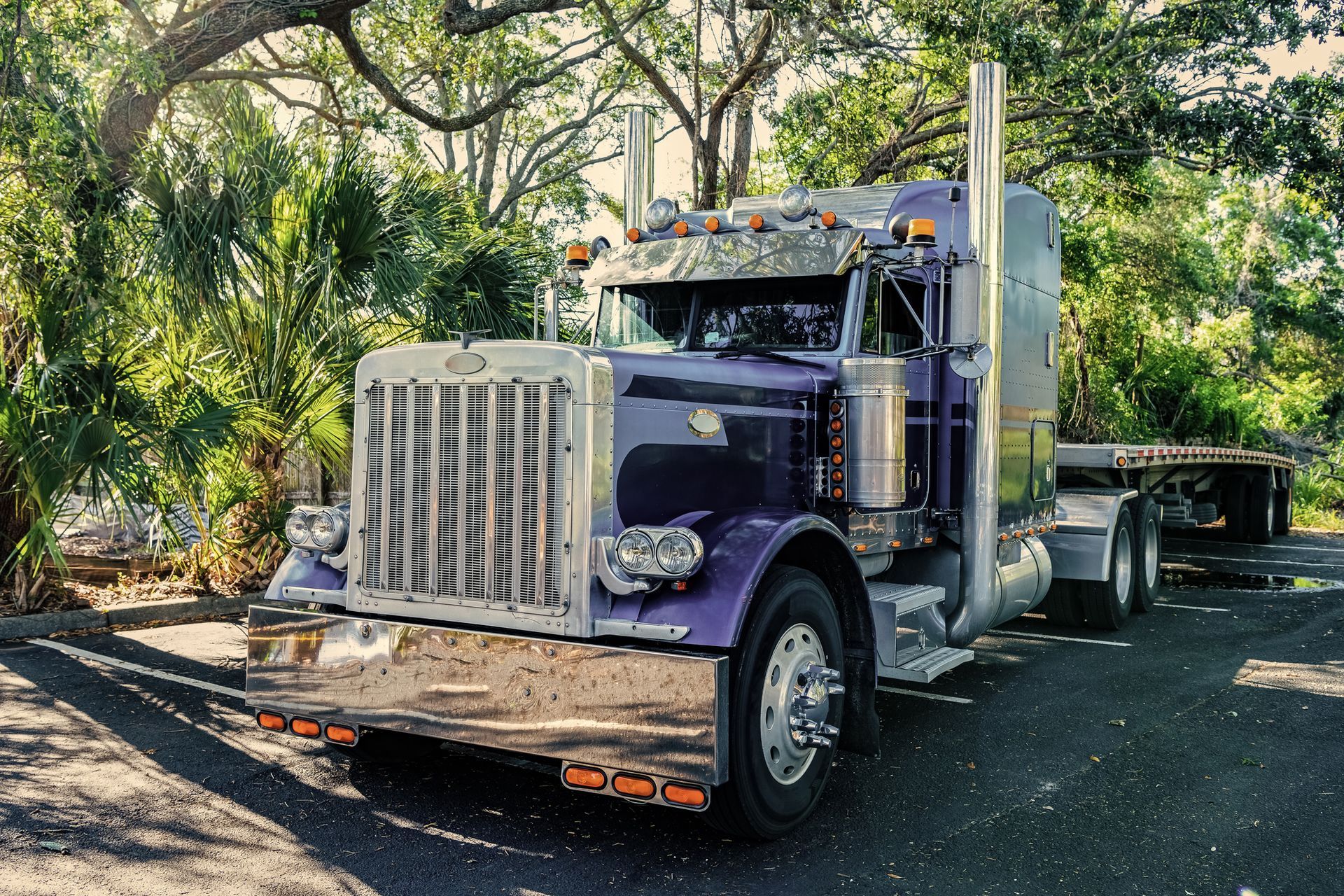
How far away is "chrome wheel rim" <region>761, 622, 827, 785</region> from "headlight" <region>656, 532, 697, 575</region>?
615 mm

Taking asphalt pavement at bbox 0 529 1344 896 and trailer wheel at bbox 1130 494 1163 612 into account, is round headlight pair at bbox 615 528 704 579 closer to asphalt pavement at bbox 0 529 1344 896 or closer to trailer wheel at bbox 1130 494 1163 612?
asphalt pavement at bbox 0 529 1344 896

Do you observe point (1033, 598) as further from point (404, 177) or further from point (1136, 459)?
point (404, 177)

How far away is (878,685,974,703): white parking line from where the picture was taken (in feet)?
23.5

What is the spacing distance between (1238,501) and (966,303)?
12.9m

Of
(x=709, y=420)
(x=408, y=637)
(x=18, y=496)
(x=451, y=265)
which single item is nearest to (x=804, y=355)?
(x=709, y=420)

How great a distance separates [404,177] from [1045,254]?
552cm

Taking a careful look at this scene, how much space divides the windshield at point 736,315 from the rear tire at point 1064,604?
4.66m

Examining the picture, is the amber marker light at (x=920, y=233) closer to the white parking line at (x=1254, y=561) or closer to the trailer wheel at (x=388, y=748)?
the trailer wheel at (x=388, y=748)

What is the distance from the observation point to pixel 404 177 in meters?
9.84

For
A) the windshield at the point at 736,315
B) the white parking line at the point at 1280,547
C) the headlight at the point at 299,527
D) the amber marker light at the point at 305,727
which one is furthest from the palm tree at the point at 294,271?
the white parking line at the point at 1280,547

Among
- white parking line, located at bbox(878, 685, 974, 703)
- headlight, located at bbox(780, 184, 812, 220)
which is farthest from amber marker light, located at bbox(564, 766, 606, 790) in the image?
white parking line, located at bbox(878, 685, 974, 703)

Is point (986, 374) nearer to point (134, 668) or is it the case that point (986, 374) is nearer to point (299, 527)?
point (299, 527)

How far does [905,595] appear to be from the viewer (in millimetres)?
6113

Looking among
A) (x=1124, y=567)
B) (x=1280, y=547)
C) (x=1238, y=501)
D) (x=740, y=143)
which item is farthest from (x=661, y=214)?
(x=1280, y=547)
